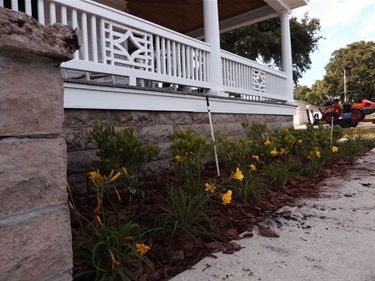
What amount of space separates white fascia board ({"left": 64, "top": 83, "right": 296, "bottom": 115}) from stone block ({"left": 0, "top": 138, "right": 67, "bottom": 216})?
1.80m

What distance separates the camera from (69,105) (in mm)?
2754

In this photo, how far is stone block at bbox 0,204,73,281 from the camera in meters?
0.95

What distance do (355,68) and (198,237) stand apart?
4324cm

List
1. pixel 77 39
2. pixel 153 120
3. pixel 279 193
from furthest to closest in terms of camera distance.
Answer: pixel 153 120 < pixel 279 193 < pixel 77 39

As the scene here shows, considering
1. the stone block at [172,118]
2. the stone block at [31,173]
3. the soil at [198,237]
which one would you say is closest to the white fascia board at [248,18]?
the stone block at [172,118]

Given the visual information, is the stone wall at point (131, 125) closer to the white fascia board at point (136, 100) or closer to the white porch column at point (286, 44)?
the white fascia board at point (136, 100)

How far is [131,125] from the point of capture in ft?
11.1

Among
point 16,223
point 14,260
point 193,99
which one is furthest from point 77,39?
point 193,99

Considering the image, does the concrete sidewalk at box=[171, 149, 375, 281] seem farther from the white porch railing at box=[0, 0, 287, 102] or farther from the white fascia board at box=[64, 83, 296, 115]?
the white porch railing at box=[0, 0, 287, 102]

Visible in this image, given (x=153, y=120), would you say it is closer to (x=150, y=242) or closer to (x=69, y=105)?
(x=69, y=105)

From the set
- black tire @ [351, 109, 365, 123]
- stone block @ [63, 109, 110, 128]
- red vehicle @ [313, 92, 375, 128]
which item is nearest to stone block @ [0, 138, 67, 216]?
stone block @ [63, 109, 110, 128]

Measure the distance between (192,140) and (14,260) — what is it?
2052mm

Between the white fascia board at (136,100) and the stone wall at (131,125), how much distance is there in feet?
0.24

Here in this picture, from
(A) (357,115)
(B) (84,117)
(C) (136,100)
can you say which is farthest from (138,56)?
(A) (357,115)
